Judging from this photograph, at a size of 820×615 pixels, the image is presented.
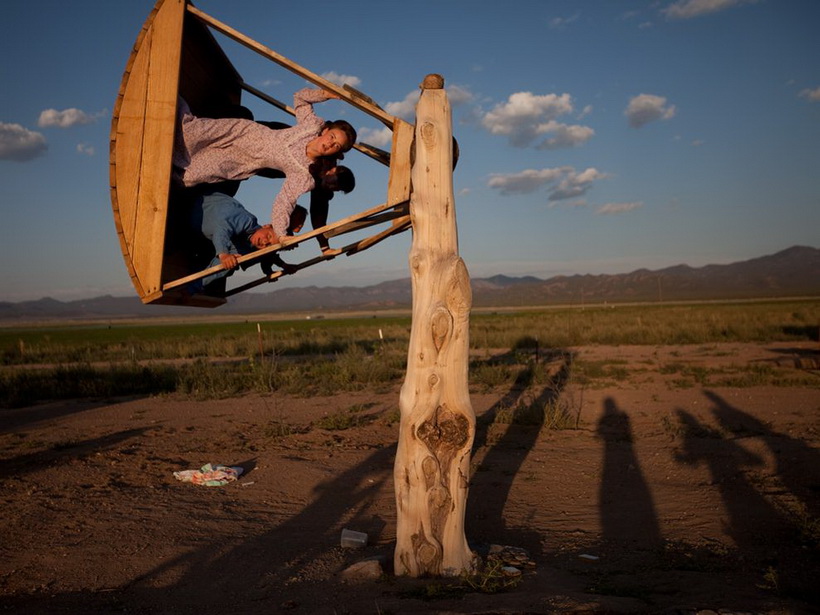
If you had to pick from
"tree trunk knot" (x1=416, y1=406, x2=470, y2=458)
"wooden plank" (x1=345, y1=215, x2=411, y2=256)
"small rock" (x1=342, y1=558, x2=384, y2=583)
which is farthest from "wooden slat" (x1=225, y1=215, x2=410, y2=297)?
"small rock" (x1=342, y1=558, x2=384, y2=583)

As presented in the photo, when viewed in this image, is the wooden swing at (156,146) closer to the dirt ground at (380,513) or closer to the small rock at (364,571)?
the dirt ground at (380,513)

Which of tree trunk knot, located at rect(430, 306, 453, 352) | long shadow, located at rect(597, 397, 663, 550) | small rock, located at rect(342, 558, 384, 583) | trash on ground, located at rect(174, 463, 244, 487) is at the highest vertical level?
tree trunk knot, located at rect(430, 306, 453, 352)

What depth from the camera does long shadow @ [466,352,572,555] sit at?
661 cm

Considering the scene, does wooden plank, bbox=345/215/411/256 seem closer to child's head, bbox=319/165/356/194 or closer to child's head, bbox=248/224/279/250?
child's head, bbox=319/165/356/194

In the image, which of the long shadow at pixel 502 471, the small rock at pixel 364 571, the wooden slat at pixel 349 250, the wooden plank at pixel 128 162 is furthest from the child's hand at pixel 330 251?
the long shadow at pixel 502 471

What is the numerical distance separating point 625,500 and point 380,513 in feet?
8.47

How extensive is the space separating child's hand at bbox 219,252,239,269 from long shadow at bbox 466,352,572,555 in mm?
3268

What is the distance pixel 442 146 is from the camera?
507 centimetres

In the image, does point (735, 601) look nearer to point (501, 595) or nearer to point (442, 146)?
point (501, 595)

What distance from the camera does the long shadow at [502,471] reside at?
661 cm

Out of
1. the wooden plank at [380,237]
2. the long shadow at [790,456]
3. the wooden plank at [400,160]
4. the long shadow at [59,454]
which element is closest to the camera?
the wooden plank at [400,160]

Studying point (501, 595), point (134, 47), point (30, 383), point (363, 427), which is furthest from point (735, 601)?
point (30, 383)

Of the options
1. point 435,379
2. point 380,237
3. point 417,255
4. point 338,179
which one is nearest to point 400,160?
point 338,179

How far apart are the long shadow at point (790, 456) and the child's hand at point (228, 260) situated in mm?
5672
